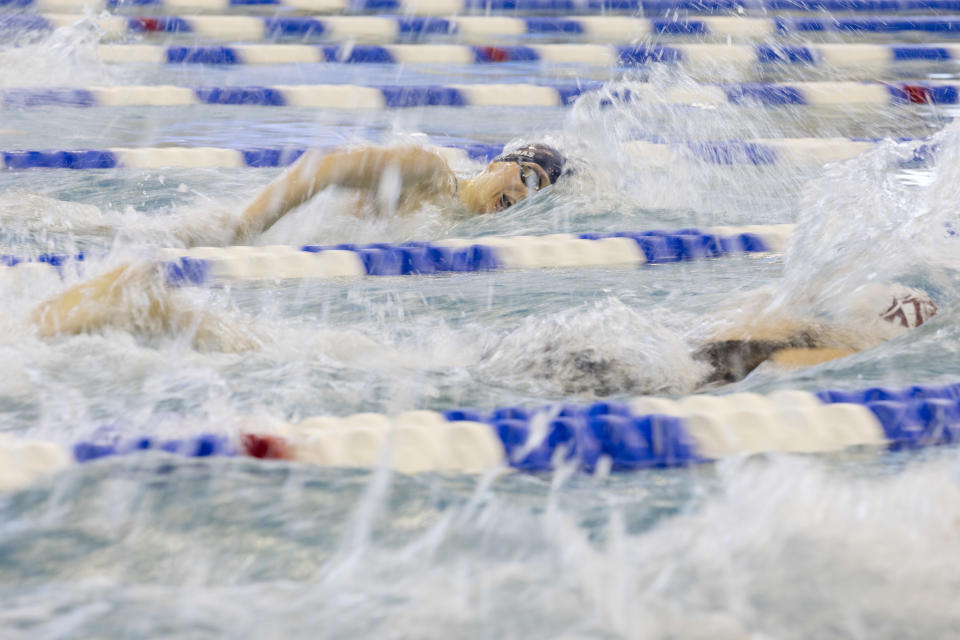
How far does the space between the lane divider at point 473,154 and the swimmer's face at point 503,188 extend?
41 centimetres

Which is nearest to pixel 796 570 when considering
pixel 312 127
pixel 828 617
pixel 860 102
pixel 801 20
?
pixel 828 617

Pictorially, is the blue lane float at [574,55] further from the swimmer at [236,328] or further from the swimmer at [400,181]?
the swimmer at [236,328]

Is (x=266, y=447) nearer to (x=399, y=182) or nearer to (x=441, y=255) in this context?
(x=441, y=255)

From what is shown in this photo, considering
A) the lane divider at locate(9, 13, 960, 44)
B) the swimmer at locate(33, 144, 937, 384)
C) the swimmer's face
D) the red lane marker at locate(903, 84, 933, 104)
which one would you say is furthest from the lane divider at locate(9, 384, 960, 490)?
the lane divider at locate(9, 13, 960, 44)

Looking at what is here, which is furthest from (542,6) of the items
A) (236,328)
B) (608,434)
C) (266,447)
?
(266,447)

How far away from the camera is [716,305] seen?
224 centimetres

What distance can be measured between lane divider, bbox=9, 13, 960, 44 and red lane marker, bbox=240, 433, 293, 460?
4.80 meters

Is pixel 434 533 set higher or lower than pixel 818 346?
lower

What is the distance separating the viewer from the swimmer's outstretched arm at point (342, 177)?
2.82 metres

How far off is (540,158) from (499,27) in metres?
3.56

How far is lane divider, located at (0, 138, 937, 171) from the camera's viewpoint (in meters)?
3.56

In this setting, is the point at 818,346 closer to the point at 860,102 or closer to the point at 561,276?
the point at 561,276

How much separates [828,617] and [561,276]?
1526 millimetres

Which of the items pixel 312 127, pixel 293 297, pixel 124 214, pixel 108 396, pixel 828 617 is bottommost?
pixel 828 617
